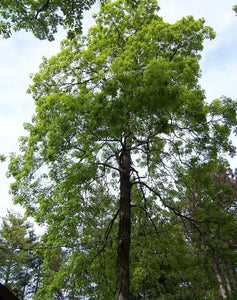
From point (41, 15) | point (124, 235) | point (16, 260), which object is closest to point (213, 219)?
point (124, 235)

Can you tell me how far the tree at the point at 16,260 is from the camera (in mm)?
20000

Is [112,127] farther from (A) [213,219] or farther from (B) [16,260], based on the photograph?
(B) [16,260]

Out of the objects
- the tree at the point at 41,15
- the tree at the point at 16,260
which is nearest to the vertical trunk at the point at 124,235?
the tree at the point at 41,15

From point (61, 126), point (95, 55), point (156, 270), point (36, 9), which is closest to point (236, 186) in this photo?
point (156, 270)

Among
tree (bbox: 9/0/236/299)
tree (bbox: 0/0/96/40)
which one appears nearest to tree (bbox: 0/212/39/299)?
tree (bbox: 9/0/236/299)

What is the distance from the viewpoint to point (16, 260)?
1997cm

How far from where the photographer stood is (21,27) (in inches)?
228

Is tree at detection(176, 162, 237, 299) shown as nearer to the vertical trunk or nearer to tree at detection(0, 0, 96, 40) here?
the vertical trunk

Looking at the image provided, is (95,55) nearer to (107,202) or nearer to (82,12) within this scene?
(82,12)

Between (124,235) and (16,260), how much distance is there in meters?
17.7

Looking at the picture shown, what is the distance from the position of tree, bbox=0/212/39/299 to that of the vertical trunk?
15432 millimetres

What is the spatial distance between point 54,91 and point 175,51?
4.36m

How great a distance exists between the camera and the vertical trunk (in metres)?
5.60

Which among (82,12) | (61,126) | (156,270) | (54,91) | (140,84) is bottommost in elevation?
(156,270)
